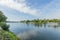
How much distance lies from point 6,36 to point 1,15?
5196 mm

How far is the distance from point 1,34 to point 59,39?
768cm

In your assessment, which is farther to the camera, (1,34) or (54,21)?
(54,21)

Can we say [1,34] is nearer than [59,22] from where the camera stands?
Yes

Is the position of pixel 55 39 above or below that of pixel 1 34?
below

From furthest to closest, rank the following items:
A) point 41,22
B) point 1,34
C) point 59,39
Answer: point 41,22, point 59,39, point 1,34

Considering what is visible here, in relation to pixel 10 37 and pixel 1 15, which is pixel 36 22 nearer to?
pixel 1 15

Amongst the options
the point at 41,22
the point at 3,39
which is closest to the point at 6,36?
the point at 3,39

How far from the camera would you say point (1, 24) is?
984 centimetres

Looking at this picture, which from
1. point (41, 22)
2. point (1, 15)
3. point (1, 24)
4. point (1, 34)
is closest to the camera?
point (1, 34)

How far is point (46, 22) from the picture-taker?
37125 mm

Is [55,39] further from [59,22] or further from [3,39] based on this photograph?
[59,22]

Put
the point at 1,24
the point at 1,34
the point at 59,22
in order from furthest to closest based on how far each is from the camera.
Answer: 1. the point at 59,22
2. the point at 1,24
3. the point at 1,34

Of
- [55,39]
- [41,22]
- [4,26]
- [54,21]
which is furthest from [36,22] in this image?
[4,26]

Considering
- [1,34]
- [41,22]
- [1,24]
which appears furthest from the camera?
[41,22]
